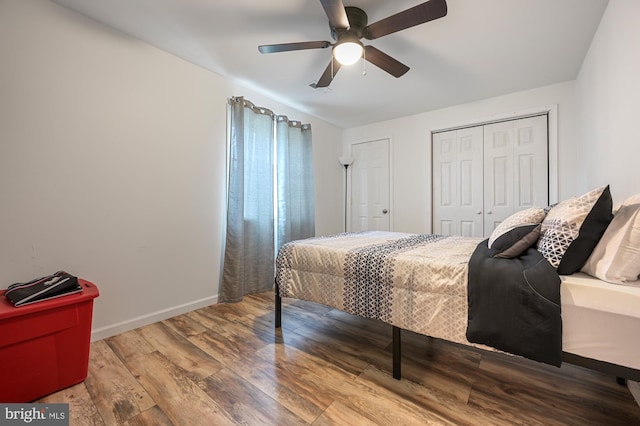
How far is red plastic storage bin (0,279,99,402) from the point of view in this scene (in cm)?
133

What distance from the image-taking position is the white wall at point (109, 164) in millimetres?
1704

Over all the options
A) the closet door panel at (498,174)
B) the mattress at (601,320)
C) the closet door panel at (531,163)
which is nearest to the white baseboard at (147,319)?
the mattress at (601,320)

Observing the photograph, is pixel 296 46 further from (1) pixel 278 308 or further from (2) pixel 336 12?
(1) pixel 278 308

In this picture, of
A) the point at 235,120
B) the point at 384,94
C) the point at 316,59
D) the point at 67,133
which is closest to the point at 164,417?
the point at 67,133

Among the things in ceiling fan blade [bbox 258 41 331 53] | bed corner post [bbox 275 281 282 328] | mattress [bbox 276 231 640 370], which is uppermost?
ceiling fan blade [bbox 258 41 331 53]

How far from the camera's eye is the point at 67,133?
73.8 inches

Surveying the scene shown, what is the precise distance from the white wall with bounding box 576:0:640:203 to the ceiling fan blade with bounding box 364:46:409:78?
4.08 ft

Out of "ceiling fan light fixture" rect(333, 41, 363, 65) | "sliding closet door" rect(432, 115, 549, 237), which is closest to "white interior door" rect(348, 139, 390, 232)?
"sliding closet door" rect(432, 115, 549, 237)

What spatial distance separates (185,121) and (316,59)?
1381 millimetres

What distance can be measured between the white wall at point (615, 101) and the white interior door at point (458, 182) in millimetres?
1144

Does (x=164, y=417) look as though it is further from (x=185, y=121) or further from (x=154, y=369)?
(x=185, y=121)

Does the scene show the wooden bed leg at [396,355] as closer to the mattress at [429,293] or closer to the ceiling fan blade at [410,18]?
the mattress at [429,293]

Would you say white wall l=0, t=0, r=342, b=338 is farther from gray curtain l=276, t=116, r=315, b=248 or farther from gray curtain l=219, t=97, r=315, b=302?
gray curtain l=276, t=116, r=315, b=248

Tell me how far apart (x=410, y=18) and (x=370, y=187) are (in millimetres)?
2971
